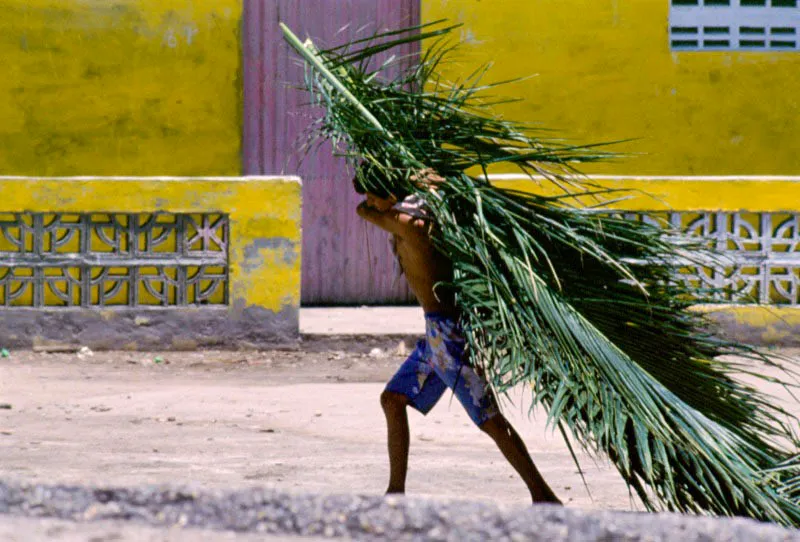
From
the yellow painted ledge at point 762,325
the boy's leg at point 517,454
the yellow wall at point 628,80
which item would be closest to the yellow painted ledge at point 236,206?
the yellow wall at point 628,80

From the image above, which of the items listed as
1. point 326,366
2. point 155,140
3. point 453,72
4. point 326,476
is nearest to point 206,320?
point 326,366

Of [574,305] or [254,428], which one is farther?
[254,428]

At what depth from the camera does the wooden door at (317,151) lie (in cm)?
955

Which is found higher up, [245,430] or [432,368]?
[432,368]

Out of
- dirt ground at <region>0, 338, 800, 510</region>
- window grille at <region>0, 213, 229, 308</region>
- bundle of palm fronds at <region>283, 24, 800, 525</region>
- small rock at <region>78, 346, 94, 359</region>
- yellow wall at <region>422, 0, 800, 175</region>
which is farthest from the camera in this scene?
yellow wall at <region>422, 0, 800, 175</region>


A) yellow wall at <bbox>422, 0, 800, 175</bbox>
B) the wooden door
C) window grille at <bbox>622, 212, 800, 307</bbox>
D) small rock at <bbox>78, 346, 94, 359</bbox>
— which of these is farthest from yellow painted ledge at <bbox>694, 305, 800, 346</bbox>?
small rock at <bbox>78, 346, 94, 359</bbox>

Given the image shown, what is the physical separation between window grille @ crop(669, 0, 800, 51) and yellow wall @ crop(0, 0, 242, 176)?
345 cm

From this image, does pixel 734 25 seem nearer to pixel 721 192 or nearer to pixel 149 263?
pixel 721 192

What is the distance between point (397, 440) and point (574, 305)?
2.57 ft

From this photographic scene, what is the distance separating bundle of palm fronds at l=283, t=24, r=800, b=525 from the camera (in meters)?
3.54

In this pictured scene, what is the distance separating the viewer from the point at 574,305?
12.6 feet

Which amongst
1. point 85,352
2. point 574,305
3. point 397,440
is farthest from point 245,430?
point 85,352

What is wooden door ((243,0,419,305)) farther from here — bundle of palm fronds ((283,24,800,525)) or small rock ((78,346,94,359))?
bundle of palm fronds ((283,24,800,525))

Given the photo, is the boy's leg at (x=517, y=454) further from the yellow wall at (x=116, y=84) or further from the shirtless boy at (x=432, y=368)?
the yellow wall at (x=116, y=84)
